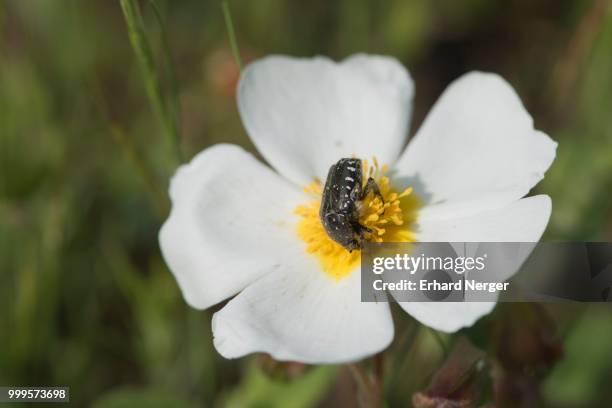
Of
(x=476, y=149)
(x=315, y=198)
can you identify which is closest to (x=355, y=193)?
(x=315, y=198)

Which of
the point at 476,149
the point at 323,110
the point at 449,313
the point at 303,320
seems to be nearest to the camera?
the point at 449,313


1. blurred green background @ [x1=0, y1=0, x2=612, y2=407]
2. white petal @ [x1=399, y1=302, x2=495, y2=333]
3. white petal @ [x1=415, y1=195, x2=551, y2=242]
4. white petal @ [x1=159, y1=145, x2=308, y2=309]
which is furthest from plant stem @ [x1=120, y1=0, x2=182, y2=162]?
white petal @ [x1=399, y1=302, x2=495, y2=333]

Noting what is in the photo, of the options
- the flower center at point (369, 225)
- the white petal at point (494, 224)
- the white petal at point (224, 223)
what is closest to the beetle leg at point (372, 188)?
the flower center at point (369, 225)

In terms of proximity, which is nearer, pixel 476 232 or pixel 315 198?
pixel 476 232

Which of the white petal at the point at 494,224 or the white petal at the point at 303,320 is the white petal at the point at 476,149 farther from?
the white petal at the point at 303,320

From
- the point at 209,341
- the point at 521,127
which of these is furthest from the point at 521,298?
the point at 209,341

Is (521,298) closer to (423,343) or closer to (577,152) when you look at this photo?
(423,343)

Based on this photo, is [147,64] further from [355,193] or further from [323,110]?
[355,193]
